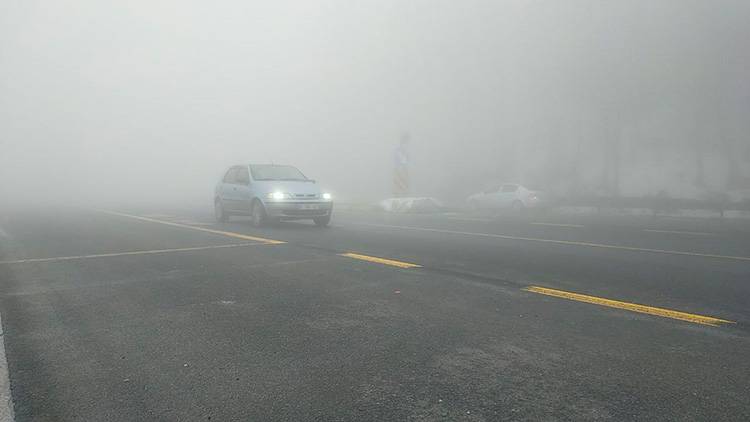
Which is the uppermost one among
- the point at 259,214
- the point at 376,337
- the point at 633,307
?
the point at 259,214

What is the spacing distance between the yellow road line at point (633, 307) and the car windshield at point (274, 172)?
844 cm

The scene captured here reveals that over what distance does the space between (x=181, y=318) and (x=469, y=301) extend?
2.60 meters

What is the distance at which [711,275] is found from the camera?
231 inches

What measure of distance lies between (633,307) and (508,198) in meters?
17.0

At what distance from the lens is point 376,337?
3559 millimetres

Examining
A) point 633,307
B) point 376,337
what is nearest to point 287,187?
point 376,337

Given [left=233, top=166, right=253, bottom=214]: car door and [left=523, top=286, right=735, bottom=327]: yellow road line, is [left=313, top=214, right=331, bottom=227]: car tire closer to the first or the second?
[left=233, top=166, right=253, bottom=214]: car door

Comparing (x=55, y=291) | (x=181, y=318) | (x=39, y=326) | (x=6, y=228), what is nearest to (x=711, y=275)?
(x=181, y=318)

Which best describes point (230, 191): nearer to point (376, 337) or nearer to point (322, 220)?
point (322, 220)

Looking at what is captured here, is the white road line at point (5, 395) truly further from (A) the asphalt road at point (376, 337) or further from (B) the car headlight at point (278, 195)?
(B) the car headlight at point (278, 195)

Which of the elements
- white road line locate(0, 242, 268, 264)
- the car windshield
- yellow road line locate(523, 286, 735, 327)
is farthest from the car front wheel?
yellow road line locate(523, 286, 735, 327)

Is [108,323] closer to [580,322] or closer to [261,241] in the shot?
[580,322]

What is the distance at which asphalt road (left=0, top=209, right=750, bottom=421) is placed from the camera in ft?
8.19

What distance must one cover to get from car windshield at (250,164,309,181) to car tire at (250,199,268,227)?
75 cm
